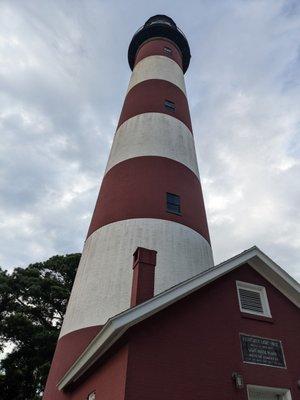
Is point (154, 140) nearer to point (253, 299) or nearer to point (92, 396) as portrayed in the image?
point (253, 299)

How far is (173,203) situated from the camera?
14789mm

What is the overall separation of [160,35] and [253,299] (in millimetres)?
20620

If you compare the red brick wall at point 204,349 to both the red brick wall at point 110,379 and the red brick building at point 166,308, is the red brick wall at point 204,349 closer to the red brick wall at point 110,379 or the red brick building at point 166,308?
the red brick building at point 166,308

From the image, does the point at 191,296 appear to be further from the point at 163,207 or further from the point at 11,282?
the point at 11,282

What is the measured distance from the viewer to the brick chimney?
8266 millimetres

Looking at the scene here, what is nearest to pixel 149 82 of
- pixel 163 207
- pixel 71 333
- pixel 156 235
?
pixel 163 207

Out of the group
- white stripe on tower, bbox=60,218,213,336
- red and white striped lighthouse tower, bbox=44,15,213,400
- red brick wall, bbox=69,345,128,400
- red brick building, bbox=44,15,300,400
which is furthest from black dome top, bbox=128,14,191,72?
red brick wall, bbox=69,345,128,400

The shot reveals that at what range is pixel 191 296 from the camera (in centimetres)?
840

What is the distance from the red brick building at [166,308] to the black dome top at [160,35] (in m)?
11.9

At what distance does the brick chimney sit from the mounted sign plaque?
2.33 m

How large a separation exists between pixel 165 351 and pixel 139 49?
22135 millimetres

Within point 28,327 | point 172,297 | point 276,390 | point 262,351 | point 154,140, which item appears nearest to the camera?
point 172,297

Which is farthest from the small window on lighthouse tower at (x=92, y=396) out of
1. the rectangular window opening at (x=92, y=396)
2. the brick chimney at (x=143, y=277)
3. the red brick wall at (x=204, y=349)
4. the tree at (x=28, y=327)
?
the tree at (x=28, y=327)

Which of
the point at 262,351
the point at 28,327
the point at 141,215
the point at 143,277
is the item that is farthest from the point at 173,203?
the point at 28,327
